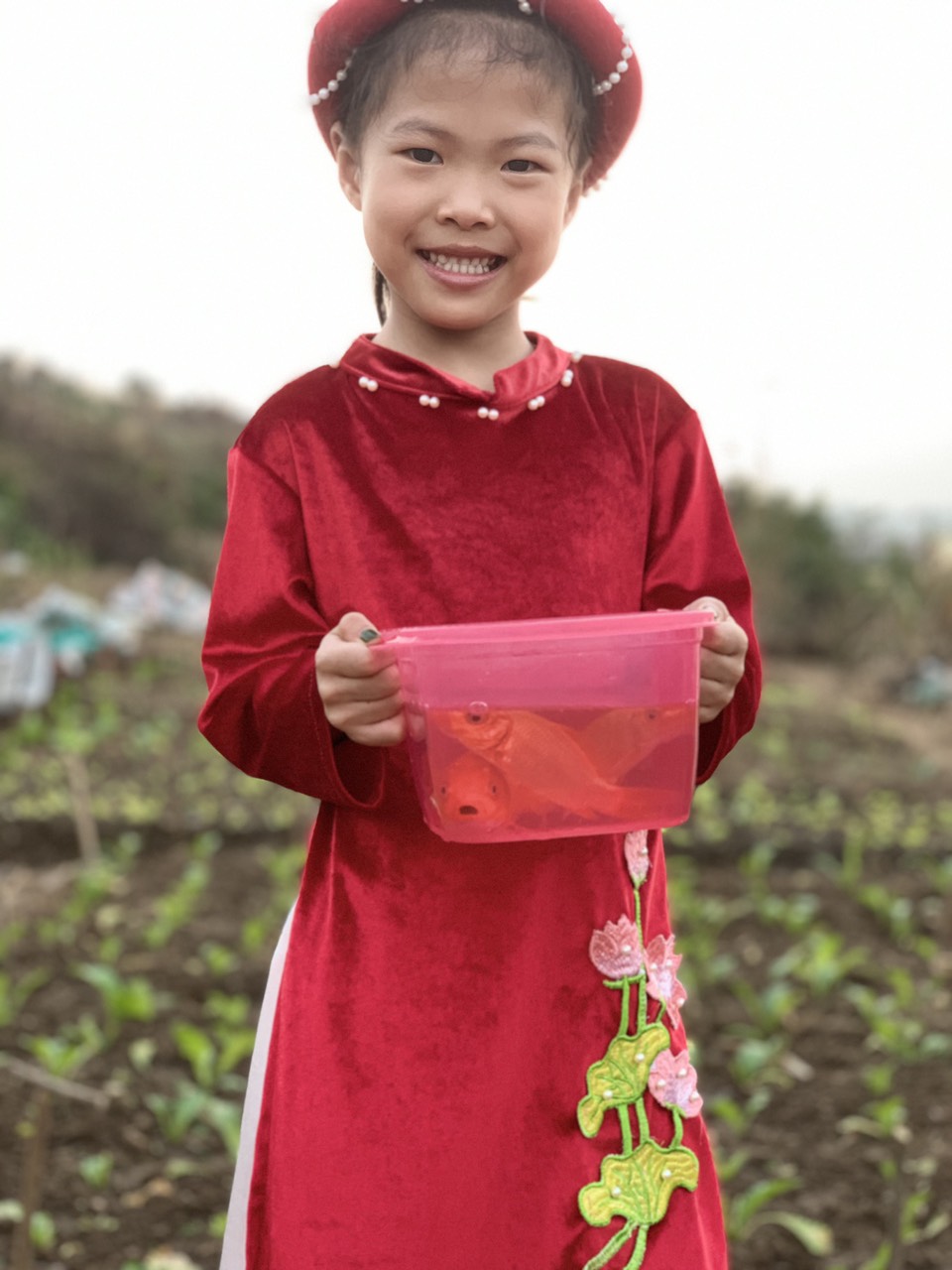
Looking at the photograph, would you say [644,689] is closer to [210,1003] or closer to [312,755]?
[312,755]

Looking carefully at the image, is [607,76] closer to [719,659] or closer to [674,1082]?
[719,659]

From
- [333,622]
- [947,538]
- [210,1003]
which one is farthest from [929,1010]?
[947,538]

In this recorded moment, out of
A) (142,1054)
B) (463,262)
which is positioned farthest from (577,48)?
(142,1054)

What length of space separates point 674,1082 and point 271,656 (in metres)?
0.61

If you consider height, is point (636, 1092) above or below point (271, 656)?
below

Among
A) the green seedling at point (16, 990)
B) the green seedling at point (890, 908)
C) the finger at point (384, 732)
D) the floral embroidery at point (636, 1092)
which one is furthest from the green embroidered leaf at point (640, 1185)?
the green seedling at point (890, 908)

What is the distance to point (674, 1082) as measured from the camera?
5.13ft

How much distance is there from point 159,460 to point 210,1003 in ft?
26.9

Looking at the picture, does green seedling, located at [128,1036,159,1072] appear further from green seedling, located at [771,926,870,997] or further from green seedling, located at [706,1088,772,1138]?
green seedling, located at [771,926,870,997]

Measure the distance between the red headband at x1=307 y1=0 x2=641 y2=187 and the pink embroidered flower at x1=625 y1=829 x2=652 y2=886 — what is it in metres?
0.73

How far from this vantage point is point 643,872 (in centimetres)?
160

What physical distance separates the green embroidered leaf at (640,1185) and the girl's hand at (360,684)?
51 centimetres

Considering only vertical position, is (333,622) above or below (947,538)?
below

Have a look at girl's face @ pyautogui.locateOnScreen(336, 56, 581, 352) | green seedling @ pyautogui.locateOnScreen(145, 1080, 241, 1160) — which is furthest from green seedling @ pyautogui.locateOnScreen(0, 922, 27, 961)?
girl's face @ pyautogui.locateOnScreen(336, 56, 581, 352)
